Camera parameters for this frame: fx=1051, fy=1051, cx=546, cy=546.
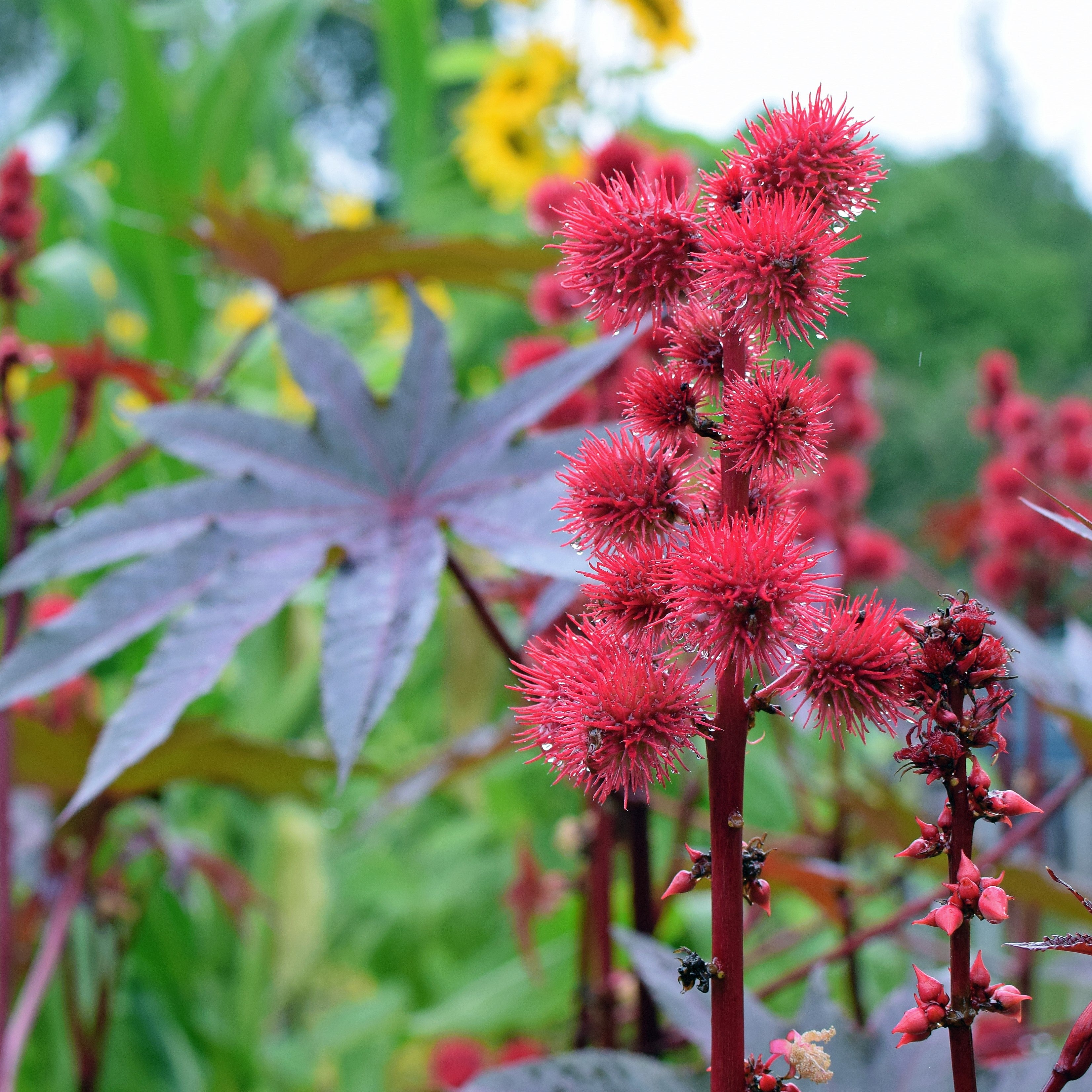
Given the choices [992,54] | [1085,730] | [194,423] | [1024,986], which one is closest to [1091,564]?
[1024,986]

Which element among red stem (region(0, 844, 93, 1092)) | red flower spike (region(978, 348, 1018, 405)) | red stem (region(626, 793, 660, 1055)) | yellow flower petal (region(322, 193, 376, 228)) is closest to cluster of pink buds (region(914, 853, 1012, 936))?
red stem (region(626, 793, 660, 1055))

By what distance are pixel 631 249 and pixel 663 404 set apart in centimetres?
4

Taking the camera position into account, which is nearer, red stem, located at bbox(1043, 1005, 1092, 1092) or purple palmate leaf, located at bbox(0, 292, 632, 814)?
red stem, located at bbox(1043, 1005, 1092, 1092)

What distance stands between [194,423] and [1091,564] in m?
0.86

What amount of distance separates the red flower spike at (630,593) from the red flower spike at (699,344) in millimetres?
49

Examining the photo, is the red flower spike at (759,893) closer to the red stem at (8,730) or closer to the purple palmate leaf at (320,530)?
the purple palmate leaf at (320,530)

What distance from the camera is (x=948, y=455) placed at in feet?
8.13

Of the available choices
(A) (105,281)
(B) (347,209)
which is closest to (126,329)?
(A) (105,281)

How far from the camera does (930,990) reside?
0.77ft

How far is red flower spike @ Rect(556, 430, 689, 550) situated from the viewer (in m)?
0.28

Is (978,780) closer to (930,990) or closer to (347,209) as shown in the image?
(930,990)

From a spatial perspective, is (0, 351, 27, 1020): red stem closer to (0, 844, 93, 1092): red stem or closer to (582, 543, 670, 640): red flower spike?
(0, 844, 93, 1092): red stem

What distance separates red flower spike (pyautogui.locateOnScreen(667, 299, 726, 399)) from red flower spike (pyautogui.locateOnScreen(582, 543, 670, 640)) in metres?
0.05

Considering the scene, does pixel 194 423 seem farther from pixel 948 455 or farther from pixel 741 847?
pixel 948 455
